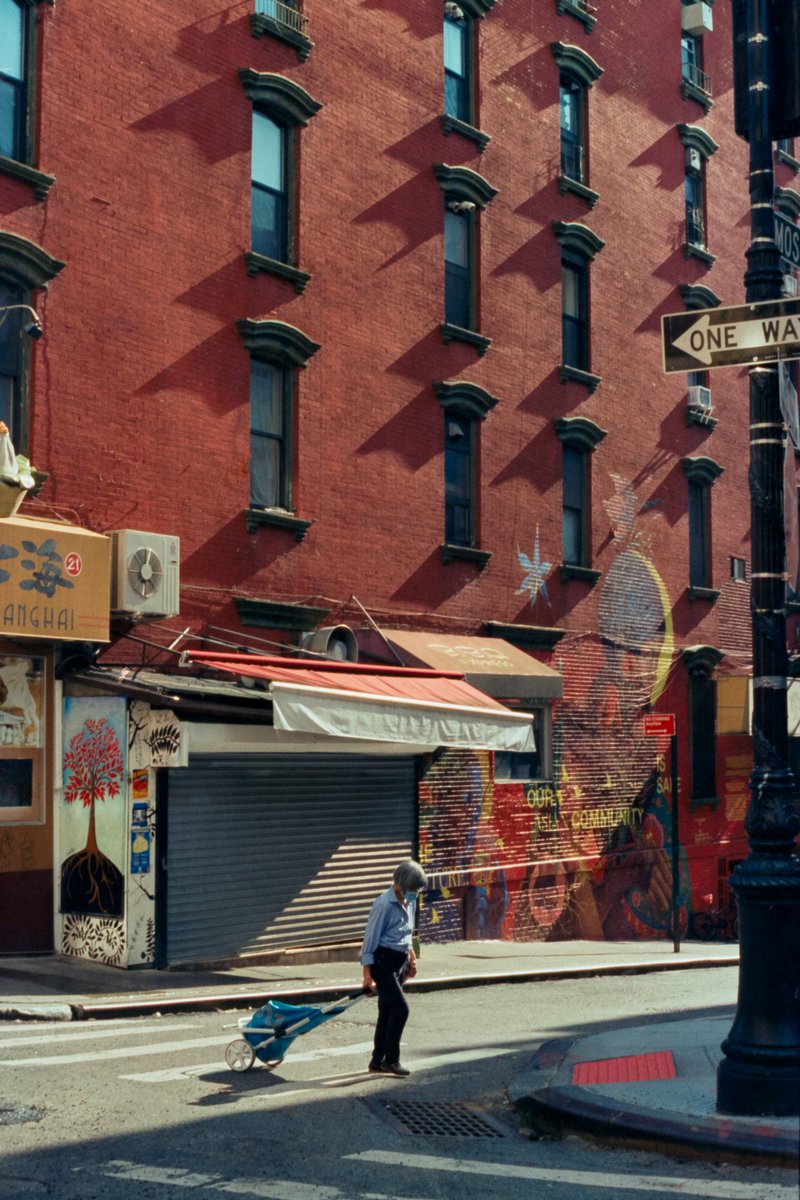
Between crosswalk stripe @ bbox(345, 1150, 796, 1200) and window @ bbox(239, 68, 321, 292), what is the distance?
1387cm

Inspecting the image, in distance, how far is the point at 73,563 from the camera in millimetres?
16312

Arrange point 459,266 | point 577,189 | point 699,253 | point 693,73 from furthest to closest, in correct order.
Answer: point 693,73 → point 699,253 → point 577,189 → point 459,266

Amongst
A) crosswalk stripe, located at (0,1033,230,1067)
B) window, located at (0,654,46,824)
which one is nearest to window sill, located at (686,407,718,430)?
window, located at (0,654,46,824)

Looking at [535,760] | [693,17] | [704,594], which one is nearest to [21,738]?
[535,760]

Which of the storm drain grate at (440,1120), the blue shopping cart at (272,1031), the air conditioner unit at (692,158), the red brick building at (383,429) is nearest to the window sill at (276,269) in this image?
the red brick building at (383,429)

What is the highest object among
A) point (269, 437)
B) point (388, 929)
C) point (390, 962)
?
point (269, 437)

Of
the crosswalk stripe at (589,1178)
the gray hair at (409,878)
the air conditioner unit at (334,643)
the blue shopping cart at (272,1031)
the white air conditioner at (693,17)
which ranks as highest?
the white air conditioner at (693,17)

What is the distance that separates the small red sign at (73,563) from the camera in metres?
16.2

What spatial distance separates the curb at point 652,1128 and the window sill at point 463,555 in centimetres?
1369

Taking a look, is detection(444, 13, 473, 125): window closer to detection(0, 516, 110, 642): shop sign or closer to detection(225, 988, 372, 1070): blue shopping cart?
detection(0, 516, 110, 642): shop sign

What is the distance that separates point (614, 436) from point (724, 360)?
18.3 metres

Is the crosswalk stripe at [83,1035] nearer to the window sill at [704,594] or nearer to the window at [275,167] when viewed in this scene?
the window at [275,167]

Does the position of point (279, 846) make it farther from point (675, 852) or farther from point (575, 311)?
point (575, 311)

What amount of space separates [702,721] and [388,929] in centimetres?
1995
